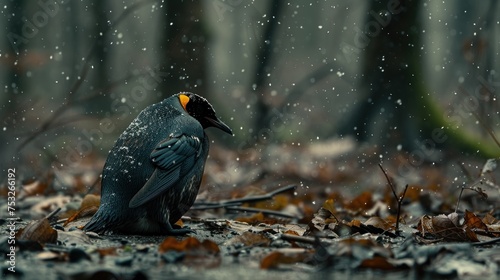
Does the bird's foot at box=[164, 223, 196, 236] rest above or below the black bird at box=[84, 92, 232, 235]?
below

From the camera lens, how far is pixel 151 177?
4707 millimetres

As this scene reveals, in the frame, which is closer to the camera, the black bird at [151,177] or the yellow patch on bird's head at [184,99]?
the black bird at [151,177]

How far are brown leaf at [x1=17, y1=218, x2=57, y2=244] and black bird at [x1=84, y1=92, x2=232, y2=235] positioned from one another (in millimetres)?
484

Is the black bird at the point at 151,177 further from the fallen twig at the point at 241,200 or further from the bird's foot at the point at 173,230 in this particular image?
the fallen twig at the point at 241,200

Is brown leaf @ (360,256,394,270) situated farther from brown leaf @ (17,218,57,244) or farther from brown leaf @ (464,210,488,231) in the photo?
brown leaf @ (464,210,488,231)

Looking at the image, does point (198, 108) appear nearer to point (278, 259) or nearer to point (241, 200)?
point (241, 200)

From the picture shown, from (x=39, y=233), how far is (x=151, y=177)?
80 centimetres

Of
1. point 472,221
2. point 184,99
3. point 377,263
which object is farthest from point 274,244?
point 472,221

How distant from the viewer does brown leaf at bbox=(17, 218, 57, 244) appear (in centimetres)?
408

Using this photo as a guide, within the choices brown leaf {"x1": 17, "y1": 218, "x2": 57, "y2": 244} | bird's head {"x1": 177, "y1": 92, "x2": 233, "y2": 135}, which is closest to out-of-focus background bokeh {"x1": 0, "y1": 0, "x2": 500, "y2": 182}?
bird's head {"x1": 177, "y1": 92, "x2": 233, "y2": 135}

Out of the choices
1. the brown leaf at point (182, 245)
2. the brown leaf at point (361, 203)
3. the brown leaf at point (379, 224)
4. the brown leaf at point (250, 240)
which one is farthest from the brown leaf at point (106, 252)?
the brown leaf at point (361, 203)

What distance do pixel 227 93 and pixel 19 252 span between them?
34.6 metres

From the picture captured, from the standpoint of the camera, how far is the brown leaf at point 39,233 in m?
4.08

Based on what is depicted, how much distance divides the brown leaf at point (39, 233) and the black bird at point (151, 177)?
0.48 meters
